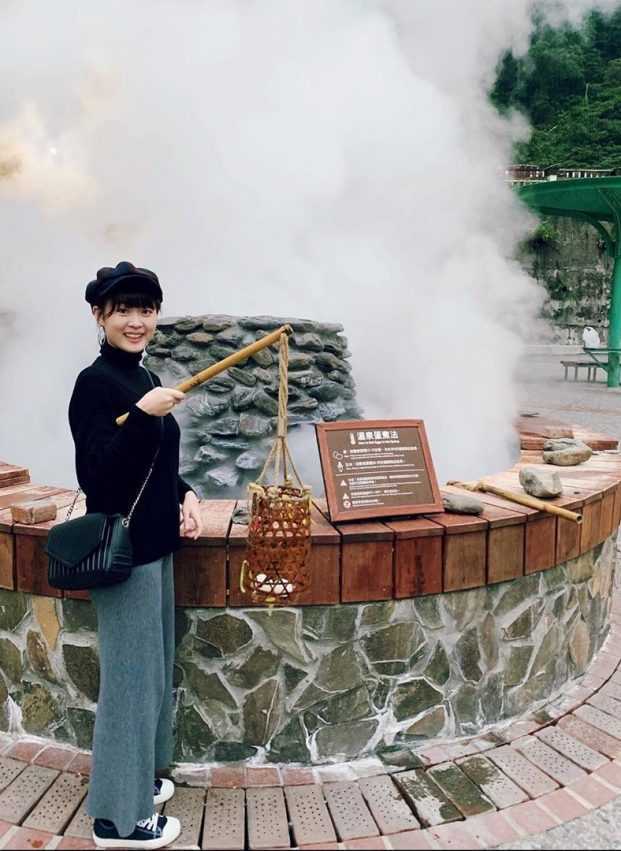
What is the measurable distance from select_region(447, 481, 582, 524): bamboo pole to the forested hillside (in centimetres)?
2937

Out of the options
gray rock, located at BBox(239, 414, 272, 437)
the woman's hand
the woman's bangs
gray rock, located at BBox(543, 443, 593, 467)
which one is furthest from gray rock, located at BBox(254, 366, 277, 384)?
the woman's bangs

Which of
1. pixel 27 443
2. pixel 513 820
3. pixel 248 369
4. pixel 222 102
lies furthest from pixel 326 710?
pixel 222 102

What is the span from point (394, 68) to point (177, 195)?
236cm

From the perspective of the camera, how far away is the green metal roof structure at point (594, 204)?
1223 centimetres

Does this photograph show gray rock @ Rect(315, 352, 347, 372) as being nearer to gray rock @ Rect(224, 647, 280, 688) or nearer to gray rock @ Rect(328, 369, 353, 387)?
gray rock @ Rect(328, 369, 353, 387)

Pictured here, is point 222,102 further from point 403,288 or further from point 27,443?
point 27,443

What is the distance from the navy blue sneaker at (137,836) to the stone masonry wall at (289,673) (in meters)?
0.38

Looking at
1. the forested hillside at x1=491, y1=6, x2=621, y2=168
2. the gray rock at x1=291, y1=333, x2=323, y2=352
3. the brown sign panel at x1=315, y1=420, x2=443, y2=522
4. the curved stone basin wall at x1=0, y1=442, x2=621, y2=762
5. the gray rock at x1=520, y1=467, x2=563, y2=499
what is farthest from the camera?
the forested hillside at x1=491, y1=6, x2=621, y2=168

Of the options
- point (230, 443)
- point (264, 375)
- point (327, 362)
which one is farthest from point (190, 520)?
point (327, 362)

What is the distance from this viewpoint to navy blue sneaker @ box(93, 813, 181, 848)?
1858mm

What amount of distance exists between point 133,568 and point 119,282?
2.35 feet

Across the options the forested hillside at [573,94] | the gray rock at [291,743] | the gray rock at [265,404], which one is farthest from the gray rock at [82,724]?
the forested hillside at [573,94]

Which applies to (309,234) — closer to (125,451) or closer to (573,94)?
(125,451)

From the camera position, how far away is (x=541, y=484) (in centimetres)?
255
